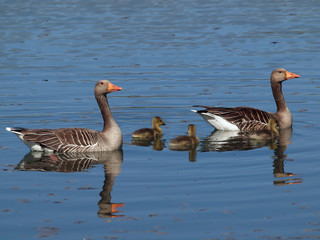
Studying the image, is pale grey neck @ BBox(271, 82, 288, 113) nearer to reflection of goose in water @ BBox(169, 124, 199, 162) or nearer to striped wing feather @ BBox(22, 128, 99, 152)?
reflection of goose in water @ BBox(169, 124, 199, 162)

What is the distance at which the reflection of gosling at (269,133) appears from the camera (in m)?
15.1

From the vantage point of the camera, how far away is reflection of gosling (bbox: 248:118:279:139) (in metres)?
15.1

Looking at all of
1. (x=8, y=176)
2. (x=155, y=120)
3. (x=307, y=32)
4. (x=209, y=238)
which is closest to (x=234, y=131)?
(x=155, y=120)

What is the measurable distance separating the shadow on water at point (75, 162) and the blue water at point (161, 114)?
46mm

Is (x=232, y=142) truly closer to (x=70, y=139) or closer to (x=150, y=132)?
(x=150, y=132)

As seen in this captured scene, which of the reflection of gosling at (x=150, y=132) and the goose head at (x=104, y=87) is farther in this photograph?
the reflection of gosling at (x=150, y=132)

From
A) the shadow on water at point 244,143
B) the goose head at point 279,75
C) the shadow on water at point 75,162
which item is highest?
the goose head at point 279,75

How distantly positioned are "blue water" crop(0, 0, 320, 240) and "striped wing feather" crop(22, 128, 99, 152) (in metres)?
0.41

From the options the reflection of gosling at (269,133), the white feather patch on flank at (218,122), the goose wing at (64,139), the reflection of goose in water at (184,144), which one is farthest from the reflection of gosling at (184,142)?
the white feather patch on flank at (218,122)

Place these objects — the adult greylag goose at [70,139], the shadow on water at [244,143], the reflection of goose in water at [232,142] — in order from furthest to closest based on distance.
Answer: the reflection of goose in water at [232,142] → the adult greylag goose at [70,139] → the shadow on water at [244,143]

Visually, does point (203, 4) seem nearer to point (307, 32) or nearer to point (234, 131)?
point (307, 32)

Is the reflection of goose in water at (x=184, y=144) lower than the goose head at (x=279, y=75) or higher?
lower

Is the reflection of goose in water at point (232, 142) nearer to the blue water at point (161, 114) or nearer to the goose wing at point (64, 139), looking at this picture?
the blue water at point (161, 114)

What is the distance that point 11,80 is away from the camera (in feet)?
71.1
